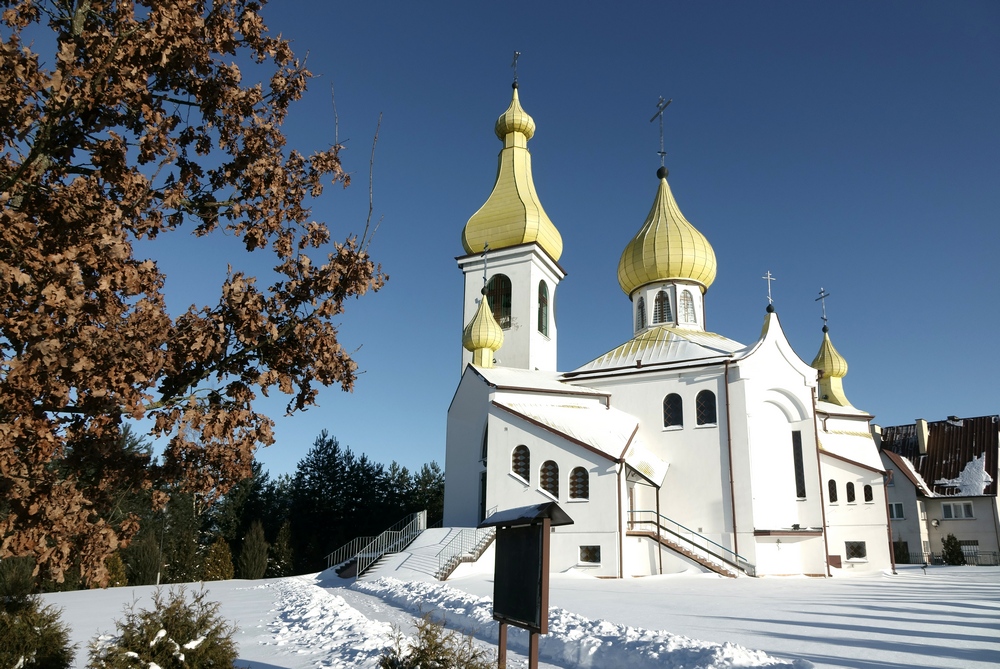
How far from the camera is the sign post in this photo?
6.54m

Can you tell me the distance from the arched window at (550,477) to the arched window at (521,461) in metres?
0.53

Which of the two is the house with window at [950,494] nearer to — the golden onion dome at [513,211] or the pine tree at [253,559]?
the golden onion dome at [513,211]

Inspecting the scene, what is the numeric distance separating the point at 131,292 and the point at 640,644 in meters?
6.27

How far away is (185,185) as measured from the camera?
627 cm

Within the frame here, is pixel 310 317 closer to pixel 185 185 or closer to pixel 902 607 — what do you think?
pixel 185 185

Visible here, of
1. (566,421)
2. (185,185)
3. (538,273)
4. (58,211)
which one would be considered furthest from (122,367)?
(538,273)

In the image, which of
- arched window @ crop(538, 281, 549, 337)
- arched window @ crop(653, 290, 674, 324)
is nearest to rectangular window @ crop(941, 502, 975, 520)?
arched window @ crop(653, 290, 674, 324)

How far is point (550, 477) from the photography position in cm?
2223

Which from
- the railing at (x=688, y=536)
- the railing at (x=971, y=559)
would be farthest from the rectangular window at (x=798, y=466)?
the railing at (x=971, y=559)

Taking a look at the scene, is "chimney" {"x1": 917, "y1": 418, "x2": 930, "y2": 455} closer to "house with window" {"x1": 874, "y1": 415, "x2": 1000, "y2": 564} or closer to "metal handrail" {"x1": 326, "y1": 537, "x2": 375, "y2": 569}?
"house with window" {"x1": 874, "y1": 415, "x2": 1000, "y2": 564}

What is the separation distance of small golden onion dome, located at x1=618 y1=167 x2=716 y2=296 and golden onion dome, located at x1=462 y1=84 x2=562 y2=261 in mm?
3438

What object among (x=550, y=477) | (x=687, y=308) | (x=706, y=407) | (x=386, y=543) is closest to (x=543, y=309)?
(x=687, y=308)

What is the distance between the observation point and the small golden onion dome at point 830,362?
37.3 metres

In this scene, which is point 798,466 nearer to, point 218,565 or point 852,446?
point 852,446
